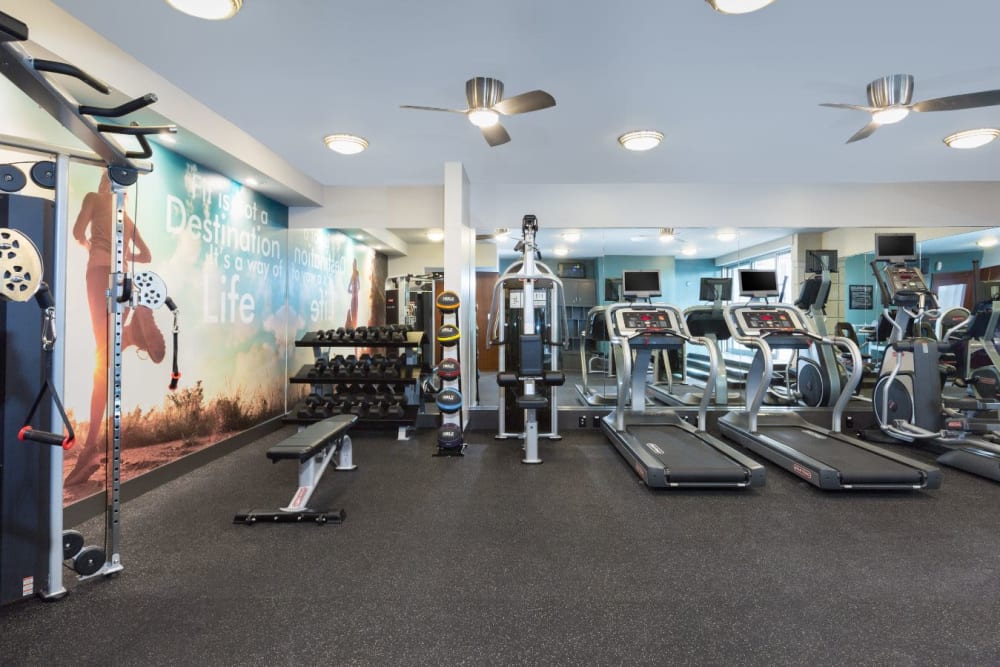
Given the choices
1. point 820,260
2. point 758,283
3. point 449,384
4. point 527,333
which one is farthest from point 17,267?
point 820,260

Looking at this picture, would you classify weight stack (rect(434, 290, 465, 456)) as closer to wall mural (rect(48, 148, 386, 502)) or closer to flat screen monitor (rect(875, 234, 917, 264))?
wall mural (rect(48, 148, 386, 502))

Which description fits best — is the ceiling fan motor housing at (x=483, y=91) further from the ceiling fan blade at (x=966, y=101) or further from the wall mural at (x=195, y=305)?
the ceiling fan blade at (x=966, y=101)

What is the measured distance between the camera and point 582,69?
3266 millimetres

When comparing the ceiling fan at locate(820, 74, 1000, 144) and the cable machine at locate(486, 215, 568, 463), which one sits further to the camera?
the cable machine at locate(486, 215, 568, 463)

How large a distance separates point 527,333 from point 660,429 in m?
1.66

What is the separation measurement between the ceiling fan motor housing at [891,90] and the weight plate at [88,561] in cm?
540

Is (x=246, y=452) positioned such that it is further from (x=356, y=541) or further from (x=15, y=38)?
(x=15, y=38)

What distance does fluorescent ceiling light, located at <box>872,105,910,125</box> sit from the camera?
3471 millimetres

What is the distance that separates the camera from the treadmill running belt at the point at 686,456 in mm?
3488

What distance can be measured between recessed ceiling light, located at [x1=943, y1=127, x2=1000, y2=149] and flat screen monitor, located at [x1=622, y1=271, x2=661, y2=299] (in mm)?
2812

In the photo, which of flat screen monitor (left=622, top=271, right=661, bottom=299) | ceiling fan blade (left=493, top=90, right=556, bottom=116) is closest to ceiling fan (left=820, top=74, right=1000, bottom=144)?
ceiling fan blade (left=493, top=90, right=556, bottom=116)

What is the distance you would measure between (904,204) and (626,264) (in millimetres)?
3412

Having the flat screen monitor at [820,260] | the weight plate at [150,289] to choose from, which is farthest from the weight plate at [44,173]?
the flat screen monitor at [820,260]

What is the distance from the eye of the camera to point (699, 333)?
629cm
